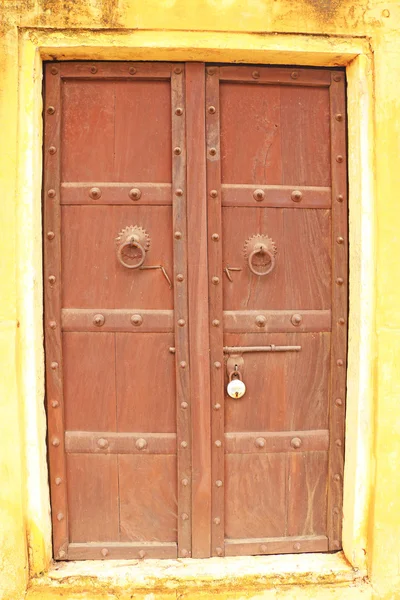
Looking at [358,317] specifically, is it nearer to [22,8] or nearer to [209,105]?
[209,105]

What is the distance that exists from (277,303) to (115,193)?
0.75 meters

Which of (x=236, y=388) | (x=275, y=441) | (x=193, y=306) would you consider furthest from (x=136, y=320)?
(x=275, y=441)

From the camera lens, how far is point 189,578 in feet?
5.52

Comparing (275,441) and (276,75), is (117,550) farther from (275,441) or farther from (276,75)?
(276,75)

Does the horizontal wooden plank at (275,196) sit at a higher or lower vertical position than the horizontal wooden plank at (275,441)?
higher

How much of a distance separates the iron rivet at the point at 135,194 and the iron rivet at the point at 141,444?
0.92 metres

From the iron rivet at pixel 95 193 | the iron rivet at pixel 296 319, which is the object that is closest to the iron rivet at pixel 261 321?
the iron rivet at pixel 296 319

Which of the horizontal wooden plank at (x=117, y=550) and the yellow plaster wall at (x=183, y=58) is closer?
the yellow plaster wall at (x=183, y=58)

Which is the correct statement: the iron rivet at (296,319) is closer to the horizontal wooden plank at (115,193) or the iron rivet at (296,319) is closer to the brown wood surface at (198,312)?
the brown wood surface at (198,312)

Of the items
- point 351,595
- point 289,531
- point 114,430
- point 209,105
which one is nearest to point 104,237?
point 209,105

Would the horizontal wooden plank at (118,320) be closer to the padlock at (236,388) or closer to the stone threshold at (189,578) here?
the padlock at (236,388)

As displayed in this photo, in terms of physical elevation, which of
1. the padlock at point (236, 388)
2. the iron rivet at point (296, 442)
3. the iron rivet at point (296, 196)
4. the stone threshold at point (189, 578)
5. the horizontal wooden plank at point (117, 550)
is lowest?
the stone threshold at point (189, 578)

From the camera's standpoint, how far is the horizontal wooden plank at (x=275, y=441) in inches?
69.4

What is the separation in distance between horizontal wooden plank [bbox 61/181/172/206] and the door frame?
0.12 m
